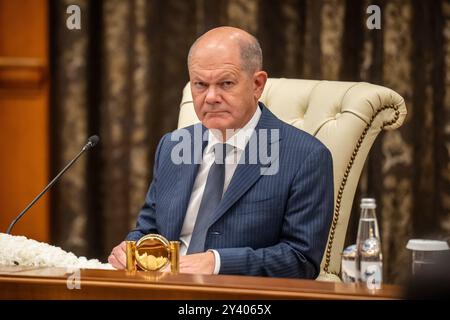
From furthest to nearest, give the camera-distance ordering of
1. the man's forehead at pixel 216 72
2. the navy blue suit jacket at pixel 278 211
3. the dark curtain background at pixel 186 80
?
the dark curtain background at pixel 186 80 → the man's forehead at pixel 216 72 → the navy blue suit jacket at pixel 278 211

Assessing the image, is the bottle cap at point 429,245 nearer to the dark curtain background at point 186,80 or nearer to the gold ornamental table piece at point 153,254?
the gold ornamental table piece at point 153,254

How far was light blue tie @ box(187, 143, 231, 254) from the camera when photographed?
1.98 meters

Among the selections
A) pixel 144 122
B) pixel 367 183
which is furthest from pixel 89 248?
pixel 367 183

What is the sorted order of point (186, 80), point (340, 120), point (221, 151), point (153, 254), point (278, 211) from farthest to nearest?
point (186, 80)
point (340, 120)
point (221, 151)
point (278, 211)
point (153, 254)

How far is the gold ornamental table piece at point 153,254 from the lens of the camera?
1444 millimetres

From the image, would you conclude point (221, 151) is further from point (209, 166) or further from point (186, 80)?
point (186, 80)

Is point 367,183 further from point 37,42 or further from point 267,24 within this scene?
point 37,42

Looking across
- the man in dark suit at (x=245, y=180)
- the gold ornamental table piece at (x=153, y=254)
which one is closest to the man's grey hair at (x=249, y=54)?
the man in dark suit at (x=245, y=180)

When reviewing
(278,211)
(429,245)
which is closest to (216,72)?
(278,211)

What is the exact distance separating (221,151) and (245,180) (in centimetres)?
13

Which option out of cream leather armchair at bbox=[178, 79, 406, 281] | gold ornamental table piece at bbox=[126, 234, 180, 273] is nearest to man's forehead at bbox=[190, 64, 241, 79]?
cream leather armchair at bbox=[178, 79, 406, 281]

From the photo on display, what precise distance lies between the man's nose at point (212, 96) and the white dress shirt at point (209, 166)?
116mm

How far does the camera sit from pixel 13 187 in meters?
3.26

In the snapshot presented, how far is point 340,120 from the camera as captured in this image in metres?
2.23
